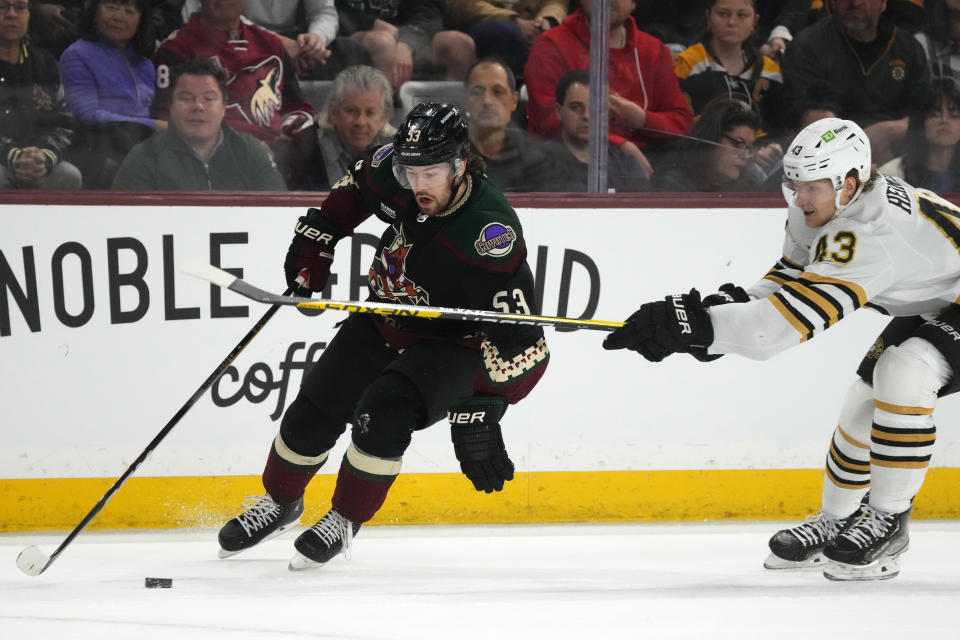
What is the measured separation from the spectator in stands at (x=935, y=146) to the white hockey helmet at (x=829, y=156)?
1.18 meters

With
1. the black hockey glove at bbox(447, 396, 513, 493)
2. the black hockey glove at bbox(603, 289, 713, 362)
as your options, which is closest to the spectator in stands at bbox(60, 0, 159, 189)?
the black hockey glove at bbox(447, 396, 513, 493)

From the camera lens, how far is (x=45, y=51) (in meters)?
3.48

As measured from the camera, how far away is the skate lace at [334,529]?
2879mm

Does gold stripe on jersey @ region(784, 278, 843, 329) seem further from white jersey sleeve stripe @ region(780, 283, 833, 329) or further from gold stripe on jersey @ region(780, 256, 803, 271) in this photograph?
gold stripe on jersey @ region(780, 256, 803, 271)

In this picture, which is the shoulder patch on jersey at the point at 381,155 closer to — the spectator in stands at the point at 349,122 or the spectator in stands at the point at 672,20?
the spectator in stands at the point at 349,122

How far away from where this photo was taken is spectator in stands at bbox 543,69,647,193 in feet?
12.1

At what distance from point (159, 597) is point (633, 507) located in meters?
1.66

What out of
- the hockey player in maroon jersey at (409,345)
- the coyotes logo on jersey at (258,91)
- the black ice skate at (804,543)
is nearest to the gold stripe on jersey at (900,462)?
the black ice skate at (804,543)

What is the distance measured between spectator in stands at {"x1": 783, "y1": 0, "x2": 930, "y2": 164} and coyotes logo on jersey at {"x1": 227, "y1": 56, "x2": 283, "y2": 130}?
1.70 m

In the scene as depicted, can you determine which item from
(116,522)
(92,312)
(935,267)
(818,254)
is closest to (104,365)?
(92,312)

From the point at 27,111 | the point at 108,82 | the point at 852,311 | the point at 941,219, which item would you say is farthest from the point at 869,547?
the point at 27,111

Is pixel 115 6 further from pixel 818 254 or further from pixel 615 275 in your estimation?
pixel 818 254

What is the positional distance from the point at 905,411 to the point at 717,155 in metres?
1.26

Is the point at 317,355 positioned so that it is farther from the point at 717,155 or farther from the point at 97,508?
the point at 717,155
